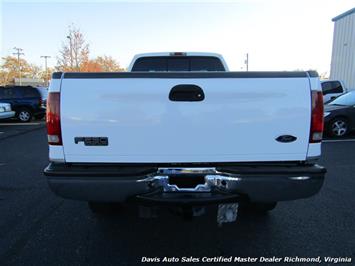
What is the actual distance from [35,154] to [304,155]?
22.1ft

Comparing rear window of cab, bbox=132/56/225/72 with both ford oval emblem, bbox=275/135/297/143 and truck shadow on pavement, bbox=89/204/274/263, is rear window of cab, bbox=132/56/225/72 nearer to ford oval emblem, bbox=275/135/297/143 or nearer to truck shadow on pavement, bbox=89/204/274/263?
truck shadow on pavement, bbox=89/204/274/263

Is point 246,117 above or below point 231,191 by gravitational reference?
above

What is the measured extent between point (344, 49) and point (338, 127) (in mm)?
12208

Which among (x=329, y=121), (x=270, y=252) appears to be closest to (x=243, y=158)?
(x=270, y=252)

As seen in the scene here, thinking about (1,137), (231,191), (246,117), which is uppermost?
(246,117)

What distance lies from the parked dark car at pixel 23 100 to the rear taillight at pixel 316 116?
49.6 feet

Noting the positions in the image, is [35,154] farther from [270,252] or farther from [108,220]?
[270,252]

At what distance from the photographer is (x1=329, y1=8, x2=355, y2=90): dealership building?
1844cm

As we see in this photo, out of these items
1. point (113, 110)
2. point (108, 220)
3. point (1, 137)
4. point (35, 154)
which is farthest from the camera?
point (1, 137)

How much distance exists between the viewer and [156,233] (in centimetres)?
347

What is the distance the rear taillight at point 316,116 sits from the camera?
2.61 meters

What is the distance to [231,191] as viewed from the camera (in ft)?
8.56

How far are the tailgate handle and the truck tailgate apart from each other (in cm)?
3

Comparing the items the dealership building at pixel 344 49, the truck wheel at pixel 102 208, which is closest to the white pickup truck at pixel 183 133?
the truck wheel at pixel 102 208
